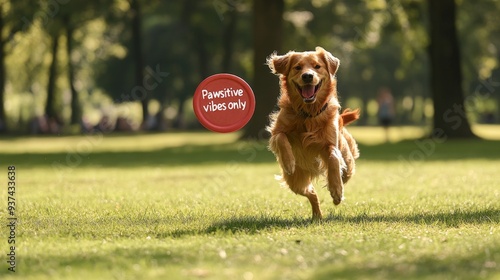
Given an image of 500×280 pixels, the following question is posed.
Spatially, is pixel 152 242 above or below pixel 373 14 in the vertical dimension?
below

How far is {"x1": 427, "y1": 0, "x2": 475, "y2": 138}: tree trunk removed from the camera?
32219mm

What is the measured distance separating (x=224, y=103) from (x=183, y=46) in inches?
2176

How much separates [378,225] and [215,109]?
2919 mm

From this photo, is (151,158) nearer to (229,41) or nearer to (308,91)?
(308,91)

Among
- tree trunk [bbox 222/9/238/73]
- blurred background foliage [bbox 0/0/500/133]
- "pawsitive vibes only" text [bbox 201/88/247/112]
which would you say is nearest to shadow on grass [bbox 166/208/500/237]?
"pawsitive vibes only" text [bbox 201/88/247/112]

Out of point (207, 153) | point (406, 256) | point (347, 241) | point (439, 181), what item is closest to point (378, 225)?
point (347, 241)

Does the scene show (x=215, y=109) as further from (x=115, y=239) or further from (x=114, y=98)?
(x=114, y=98)

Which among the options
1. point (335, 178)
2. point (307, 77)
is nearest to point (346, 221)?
point (335, 178)

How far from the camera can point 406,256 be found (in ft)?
23.5

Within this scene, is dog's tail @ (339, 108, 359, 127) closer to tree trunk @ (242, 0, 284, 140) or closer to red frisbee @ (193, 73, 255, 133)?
red frisbee @ (193, 73, 255, 133)

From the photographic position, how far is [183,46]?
2603 inches

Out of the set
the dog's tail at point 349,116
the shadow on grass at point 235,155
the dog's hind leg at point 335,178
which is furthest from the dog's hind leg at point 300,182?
the shadow on grass at point 235,155

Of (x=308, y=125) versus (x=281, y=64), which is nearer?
(x=308, y=125)

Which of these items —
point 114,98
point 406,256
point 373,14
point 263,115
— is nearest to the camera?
point 406,256
